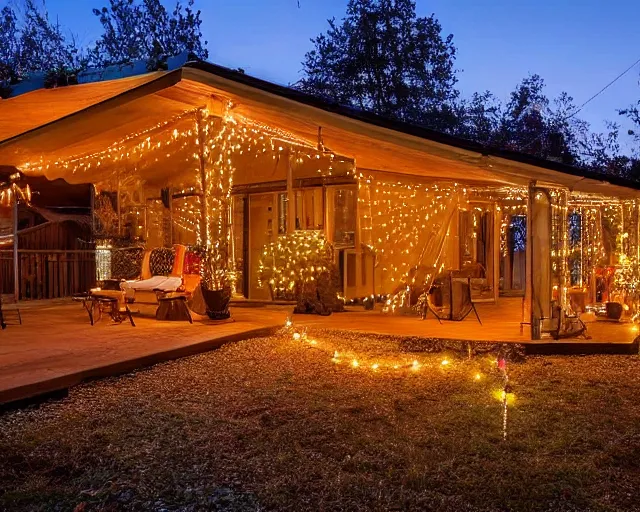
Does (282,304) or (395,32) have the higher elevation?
(395,32)

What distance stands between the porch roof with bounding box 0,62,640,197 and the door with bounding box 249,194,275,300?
2635 millimetres

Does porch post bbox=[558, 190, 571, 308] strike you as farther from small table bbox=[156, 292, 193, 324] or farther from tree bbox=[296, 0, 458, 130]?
tree bbox=[296, 0, 458, 130]

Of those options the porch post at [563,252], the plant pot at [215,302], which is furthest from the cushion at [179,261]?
the porch post at [563,252]

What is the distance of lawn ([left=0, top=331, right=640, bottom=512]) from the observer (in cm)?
284

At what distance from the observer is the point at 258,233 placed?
1120 centimetres

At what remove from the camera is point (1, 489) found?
9.55 feet

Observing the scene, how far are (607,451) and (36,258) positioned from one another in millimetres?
10769

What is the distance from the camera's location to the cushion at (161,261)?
973 cm

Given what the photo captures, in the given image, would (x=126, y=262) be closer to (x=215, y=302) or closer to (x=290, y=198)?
(x=290, y=198)

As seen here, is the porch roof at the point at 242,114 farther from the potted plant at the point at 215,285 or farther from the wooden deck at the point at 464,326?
the potted plant at the point at 215,285

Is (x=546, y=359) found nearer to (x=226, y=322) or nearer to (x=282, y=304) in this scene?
(x=226, y=322)

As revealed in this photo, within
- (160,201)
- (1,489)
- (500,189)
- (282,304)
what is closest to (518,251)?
(500,189)

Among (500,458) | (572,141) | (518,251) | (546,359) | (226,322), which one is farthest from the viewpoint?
(572,141)

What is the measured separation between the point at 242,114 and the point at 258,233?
324cm
